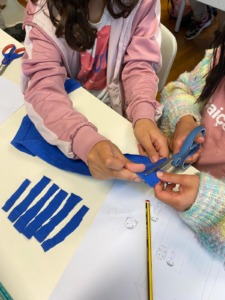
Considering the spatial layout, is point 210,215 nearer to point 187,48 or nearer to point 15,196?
point 15,196

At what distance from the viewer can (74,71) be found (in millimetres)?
770

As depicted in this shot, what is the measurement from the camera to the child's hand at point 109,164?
1.67 ft

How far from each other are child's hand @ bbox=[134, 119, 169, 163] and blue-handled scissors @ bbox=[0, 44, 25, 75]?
0.40m

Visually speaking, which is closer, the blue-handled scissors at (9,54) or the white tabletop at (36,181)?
the white tabletop at (36,181)

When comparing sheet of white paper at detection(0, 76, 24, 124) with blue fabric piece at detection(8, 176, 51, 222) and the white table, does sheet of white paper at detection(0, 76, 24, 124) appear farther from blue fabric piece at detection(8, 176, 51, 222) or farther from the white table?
blue fabric piece at detection(8, 176, 51, 222)

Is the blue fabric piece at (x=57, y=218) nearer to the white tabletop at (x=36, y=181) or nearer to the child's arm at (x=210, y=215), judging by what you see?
the white tabletop at (x=36, y=181)

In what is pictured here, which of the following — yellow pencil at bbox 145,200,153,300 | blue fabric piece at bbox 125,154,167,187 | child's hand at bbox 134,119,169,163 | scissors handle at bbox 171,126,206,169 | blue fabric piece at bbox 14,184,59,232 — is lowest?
blue fabric piece at bbox 14,184,59,232

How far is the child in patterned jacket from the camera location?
1.58 ft

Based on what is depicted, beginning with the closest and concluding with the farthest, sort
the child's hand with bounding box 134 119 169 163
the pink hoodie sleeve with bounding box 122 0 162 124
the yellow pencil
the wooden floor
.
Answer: the yellow pencil → the child's hand with bounding box 134 119 169 163 → the pink hoodie sleeve with bounding box 122 0 162 124 → the wooden floor

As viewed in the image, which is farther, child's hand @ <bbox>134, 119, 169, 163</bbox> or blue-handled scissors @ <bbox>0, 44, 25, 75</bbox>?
blue-handled scissors @ <bbox>0, 44, 25, 75</bbox>

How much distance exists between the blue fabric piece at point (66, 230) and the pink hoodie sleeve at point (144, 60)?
26 cm

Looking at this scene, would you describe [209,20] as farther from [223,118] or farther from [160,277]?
[160,277]

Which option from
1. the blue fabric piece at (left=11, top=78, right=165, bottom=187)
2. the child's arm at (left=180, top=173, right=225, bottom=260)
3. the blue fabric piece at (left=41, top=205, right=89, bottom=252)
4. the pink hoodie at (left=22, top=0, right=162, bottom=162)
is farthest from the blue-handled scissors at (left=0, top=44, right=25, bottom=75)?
the child's arm at (left=180, top=173, right=225, bottom=260)

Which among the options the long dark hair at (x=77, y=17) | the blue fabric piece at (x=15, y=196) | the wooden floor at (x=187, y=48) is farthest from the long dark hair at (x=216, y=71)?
the wooden floor at (x=187, y=48)
